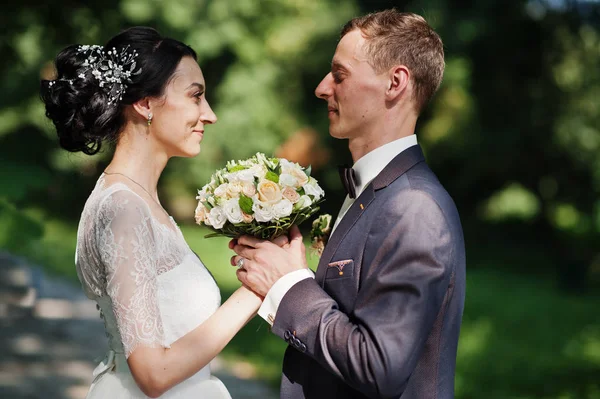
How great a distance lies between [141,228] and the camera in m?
2.93

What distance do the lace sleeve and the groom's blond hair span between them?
117 centimetres

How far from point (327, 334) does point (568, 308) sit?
38.4 ft

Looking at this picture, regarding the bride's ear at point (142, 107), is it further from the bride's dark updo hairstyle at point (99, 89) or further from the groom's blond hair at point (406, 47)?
the groom's blond hair at point (406, 47)

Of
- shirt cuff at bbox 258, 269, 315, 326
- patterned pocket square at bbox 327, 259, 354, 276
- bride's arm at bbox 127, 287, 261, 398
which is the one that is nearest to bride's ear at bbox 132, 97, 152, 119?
bride's arm at bbox 127, 287, 261, 398

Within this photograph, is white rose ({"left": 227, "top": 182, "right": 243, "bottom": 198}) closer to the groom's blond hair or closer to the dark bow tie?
the dark bow tie

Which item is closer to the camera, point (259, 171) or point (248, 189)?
point (248, 189)

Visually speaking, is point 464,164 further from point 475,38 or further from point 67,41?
point 67,41

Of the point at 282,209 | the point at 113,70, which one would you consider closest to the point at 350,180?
the point at 282,209

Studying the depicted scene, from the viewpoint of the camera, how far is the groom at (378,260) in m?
2.48

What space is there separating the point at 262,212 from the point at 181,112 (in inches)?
28.3

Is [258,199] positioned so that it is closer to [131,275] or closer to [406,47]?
[131,275]

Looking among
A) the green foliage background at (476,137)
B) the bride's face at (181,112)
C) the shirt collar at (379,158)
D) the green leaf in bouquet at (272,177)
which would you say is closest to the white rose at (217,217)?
the green leaf in bouquet at (272,177)

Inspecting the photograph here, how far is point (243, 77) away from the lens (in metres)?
21.2

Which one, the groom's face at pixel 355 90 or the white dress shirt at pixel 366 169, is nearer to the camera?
the white dress shirt at pixel 366 169
